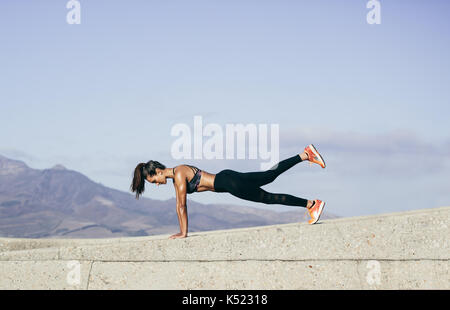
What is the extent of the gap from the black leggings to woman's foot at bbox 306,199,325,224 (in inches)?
7.2

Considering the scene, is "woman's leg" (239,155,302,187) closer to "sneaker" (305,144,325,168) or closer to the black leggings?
the black leggings

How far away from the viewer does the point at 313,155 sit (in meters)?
9.92

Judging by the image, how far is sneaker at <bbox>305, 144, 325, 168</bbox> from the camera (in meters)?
9.92

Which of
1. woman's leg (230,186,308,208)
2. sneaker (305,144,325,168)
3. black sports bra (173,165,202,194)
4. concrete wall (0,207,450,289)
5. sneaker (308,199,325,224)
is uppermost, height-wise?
sneaker (305,144,325,168)

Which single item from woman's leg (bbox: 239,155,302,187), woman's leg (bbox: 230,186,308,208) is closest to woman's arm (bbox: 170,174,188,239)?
woman's leg (bbox: 230,186,308,208)

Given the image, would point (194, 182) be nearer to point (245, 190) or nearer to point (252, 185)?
point (245, 190)

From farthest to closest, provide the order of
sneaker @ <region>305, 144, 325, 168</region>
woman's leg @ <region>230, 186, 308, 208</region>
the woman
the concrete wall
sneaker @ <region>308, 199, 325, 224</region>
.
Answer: sneaker @ <region>305, 144, 325, 168</region> → woman's leg @ <region>230, 186, 308, 208</region> → the woman → sneaker @ <region>308, 199, 325, 224</region> → the concrete wall

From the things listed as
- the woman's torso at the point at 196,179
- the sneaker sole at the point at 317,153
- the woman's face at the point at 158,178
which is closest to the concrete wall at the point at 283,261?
the woman's torso at the point at 196,179

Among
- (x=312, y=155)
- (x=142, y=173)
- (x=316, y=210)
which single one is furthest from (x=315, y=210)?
(x=142, y=173)

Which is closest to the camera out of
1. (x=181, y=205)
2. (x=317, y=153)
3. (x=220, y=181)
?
(x=181, y=205)

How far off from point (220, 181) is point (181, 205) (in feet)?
2.76

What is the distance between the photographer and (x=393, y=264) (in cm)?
838

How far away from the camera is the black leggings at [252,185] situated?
31.3 ft
